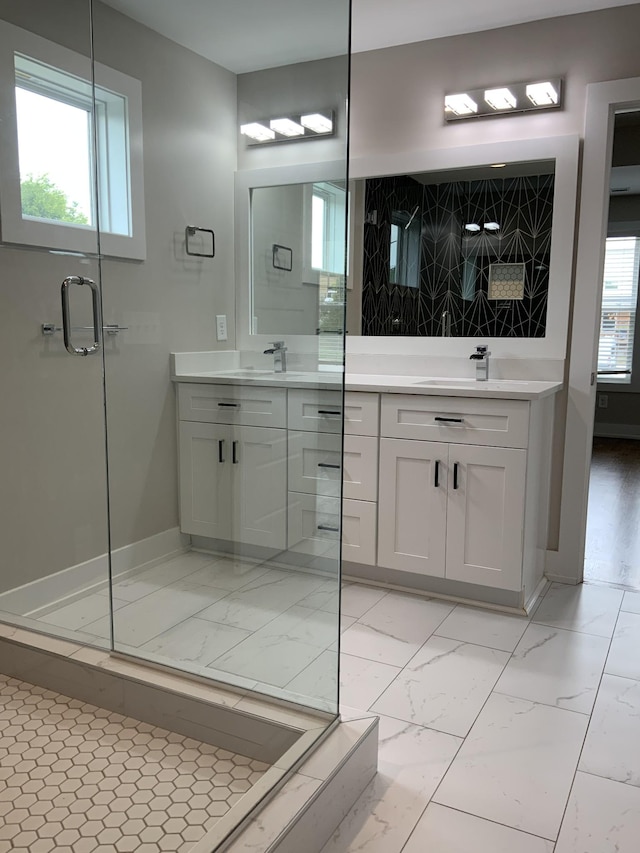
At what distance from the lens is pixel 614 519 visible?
13.9 feet

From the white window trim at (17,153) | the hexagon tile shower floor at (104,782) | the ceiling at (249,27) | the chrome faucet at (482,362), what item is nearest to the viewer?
the hexagon tile shower floor at (104,782)

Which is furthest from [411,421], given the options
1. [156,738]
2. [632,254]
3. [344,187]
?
[632,254]

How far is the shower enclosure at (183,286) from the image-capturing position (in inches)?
64.1

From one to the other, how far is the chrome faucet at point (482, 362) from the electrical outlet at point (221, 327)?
1.65 metres

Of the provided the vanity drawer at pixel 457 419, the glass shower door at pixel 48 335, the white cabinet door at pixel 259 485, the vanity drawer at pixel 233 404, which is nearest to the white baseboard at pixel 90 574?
the glass shower door at pixel 48 335

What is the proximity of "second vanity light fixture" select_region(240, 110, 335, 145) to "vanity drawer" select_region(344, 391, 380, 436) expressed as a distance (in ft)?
4.54

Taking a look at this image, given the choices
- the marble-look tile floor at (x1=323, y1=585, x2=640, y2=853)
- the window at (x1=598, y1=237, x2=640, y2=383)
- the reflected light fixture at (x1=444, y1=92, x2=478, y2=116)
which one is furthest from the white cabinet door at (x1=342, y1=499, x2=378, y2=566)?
the window at (x1=598, y1=237, x2=640, y2=383)

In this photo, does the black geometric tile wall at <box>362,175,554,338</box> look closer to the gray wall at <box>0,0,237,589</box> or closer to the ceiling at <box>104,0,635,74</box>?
the gray wall at <box>0,0,237,589</box>

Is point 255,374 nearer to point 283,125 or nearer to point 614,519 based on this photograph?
point 283,125

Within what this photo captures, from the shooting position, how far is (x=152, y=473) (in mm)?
1907

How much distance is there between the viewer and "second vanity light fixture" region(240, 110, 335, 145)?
1.59m

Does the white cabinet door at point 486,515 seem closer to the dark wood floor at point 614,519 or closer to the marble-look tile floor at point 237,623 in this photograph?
the dark wood floor at point 614,519

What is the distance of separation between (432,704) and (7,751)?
3.84 ft

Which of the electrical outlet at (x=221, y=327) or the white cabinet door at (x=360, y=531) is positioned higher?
the electrical outlet at (x=221, y=327)
